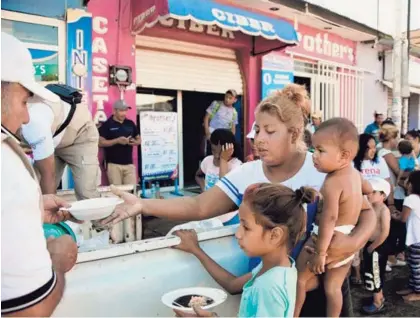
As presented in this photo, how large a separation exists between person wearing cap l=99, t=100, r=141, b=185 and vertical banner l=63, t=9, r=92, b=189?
49 centimetres

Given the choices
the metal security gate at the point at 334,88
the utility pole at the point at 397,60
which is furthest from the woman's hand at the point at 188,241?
the utility pole at the point at 397,60

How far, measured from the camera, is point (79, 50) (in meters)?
5.93

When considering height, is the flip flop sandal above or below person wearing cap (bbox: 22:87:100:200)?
below

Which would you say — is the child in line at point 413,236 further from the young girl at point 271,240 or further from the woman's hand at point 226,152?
the young girl at point 271,240

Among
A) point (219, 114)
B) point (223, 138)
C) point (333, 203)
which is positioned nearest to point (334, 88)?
point (219, 114)

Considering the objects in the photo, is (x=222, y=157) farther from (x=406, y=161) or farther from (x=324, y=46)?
(x=324, y=46)

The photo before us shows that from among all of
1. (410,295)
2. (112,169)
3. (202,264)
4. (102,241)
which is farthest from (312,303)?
(112,169)

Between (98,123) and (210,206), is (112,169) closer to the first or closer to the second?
(98,123)

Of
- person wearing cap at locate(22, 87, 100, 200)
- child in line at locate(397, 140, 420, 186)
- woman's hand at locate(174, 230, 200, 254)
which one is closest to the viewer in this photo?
woman's hand at locate(174, 230, 200, 254)

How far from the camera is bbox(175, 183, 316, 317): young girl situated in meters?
1.49

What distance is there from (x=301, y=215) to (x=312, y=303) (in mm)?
688

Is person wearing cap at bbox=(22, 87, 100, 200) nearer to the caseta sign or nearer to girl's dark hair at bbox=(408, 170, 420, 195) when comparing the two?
girl's dark hair at bbox=(408, 170, 420, 195)

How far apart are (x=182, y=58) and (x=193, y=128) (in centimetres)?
227

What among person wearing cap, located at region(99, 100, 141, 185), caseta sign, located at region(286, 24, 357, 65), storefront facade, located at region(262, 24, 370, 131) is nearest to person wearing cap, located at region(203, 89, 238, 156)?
storefront facade, located at region(262, 24, 370, 131)
